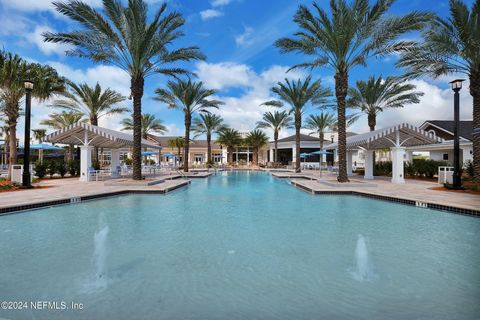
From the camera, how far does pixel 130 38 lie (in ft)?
44.8

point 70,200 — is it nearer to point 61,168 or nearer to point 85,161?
point 85,161

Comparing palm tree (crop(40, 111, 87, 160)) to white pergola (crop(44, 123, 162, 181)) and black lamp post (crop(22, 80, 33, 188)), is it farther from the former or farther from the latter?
black lamp post (crop(22, 80, 33, 188))

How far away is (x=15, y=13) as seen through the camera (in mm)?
11766

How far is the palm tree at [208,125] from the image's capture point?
37.1 meters

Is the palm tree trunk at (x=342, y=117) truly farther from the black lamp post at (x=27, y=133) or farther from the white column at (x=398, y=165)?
the black lamp post at (x=27, y=133)

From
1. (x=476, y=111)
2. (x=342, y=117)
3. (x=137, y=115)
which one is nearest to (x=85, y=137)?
(x=137, y=115)

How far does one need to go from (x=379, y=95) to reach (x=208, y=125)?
23661mm

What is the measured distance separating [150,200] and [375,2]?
48.3ft

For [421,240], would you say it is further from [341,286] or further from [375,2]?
[375,2]

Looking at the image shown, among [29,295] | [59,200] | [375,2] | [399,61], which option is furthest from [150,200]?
[399,61]

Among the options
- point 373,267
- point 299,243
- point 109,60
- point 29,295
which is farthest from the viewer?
point 109,60

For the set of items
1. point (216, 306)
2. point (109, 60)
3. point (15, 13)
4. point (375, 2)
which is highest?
point (375, 2)

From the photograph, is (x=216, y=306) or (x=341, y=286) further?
(x=341, y=286)

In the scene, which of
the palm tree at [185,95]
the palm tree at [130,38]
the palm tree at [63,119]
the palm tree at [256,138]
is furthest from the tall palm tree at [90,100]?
the palm tree at [256,138]
